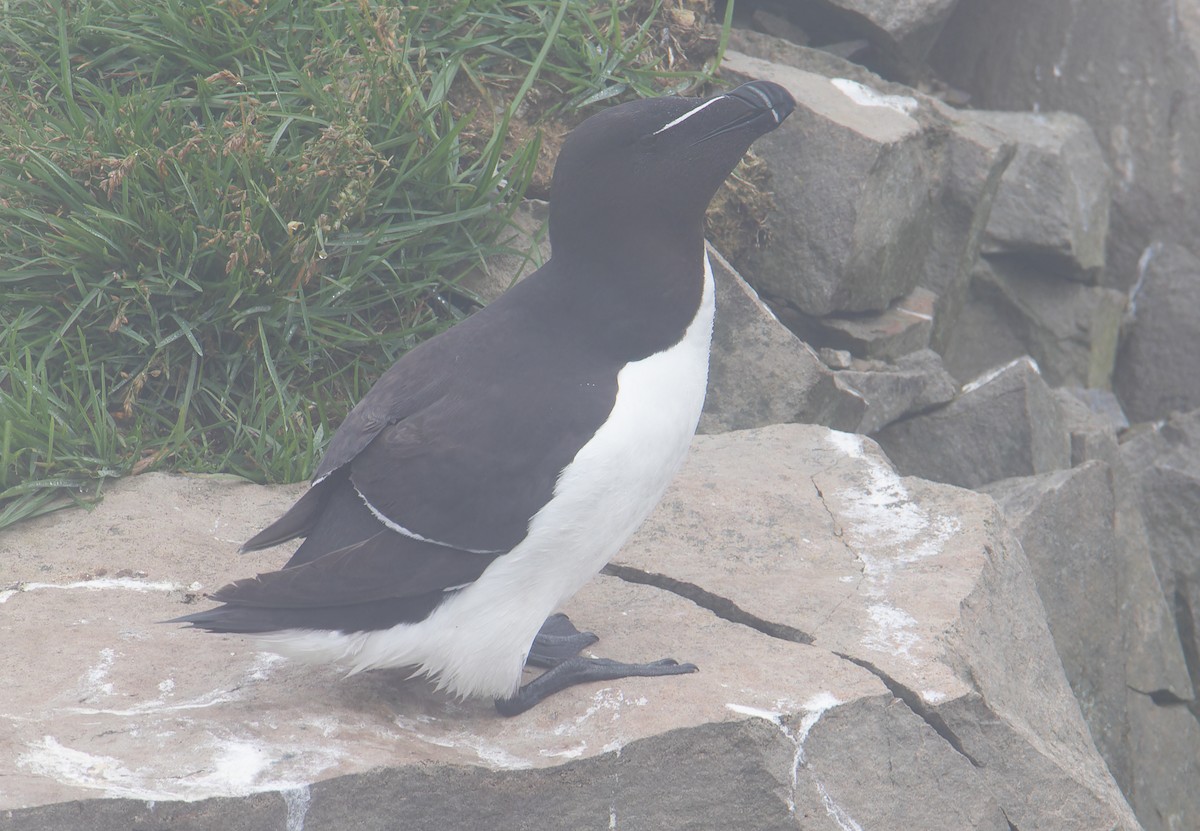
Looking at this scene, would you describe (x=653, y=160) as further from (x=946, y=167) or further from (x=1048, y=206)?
(x=1048, y=206)

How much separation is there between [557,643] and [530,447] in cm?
66

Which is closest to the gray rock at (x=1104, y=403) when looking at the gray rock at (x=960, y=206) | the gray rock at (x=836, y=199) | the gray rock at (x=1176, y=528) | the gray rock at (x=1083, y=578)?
the gray rock at (x=1176, y=528)

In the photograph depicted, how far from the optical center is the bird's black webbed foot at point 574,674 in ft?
9.75

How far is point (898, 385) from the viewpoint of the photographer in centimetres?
525

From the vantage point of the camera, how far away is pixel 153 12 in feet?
15.3

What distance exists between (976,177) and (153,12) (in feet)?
11.3

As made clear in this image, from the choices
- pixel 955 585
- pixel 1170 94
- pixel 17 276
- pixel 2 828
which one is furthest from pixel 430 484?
pixel 1170 94

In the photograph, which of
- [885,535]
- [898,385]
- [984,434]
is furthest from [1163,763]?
[885,535]

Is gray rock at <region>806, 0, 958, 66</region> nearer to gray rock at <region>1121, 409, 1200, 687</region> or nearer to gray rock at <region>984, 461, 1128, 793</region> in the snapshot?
gray rock at <region>1121, 409, 1200, 687</region>

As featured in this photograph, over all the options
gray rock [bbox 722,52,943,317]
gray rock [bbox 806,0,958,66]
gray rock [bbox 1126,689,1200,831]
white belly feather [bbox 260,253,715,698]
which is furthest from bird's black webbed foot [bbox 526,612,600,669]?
gray rock [bbox 806,0,958,66]

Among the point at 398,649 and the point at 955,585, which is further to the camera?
the point at 955,585

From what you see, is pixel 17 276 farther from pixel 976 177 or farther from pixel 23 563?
pixel 976 177

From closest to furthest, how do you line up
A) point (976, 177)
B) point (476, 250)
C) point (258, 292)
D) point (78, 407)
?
point (78, 407) < point (258, 292) < point (476, 250) < point (976, 177)

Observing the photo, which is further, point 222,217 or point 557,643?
point 222,217
